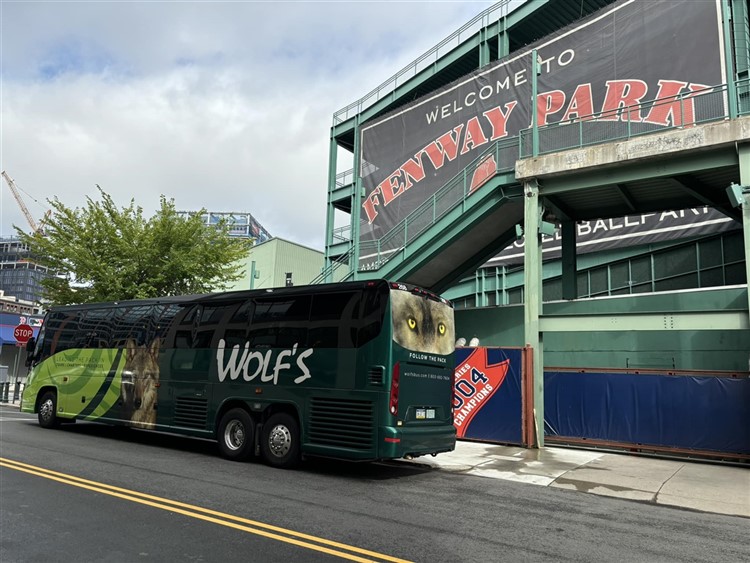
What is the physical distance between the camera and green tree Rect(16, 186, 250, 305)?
2411 cm

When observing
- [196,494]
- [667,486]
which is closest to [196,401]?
[196,494]

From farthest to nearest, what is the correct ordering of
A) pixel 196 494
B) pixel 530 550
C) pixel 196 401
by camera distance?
pixel 196 401
pixel 196 494
pixel 530 550

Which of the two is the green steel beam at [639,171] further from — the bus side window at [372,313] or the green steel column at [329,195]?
the green steel column at [329,195]

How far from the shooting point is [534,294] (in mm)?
14328

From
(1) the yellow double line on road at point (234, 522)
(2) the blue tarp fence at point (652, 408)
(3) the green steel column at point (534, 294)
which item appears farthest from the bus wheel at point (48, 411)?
(2) the blue tarp fence at point (652, 408)

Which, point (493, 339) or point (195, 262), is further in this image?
point (195, 262)

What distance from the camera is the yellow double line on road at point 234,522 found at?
5086 millimetres

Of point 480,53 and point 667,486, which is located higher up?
point 480,53

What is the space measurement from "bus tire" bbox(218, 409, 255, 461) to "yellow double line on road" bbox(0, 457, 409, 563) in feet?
9.36

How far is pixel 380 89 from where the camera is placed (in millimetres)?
30438

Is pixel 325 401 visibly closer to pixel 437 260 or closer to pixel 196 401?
pixel 196 401

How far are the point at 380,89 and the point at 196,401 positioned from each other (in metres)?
23.3

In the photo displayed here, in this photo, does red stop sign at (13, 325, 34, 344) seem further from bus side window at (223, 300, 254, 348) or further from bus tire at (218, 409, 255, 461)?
bus tire at (218, 409, 255, 461)

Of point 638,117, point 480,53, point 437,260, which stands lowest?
point 437,260
